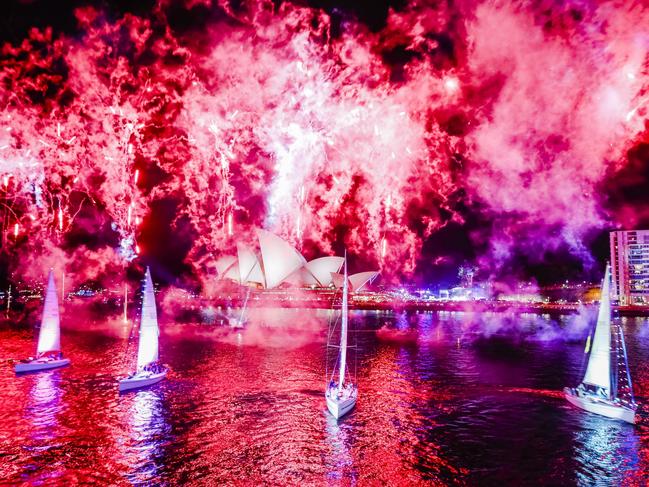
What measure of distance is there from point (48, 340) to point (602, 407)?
31.9 metres

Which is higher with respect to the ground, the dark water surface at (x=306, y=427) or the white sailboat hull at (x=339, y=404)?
the white sailboat hull at (x=339, y=404)

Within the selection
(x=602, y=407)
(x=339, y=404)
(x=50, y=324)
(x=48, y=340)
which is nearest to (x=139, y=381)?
(x=50, y=324)

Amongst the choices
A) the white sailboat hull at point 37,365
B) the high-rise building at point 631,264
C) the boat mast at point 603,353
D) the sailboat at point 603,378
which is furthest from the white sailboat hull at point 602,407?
the high-rise building at point 631,264

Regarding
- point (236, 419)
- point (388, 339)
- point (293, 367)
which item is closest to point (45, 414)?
point (236, 419)

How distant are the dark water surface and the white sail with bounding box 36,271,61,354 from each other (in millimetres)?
2202

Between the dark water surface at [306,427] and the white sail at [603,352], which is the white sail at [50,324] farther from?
the white sail at [603,352]

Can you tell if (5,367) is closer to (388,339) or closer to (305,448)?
(305,448)

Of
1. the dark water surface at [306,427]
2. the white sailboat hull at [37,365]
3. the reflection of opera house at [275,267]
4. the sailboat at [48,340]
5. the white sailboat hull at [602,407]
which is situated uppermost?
the reflection of opera house at [275,267]

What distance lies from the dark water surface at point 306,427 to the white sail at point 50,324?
7.23 ft

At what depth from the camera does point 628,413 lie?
21641mm

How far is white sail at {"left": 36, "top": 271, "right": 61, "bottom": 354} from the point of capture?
1240 inches

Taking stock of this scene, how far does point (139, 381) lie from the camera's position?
26969mm

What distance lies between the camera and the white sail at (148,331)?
89.9 feet

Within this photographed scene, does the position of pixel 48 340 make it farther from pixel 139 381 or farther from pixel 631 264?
pixel 631 264
